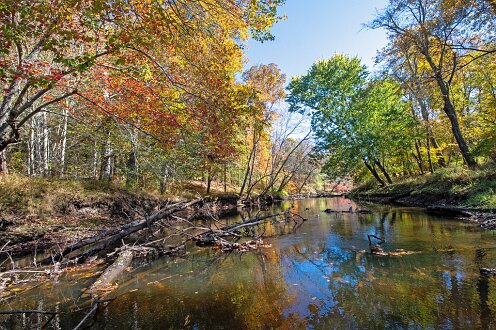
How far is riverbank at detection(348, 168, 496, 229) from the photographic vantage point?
1030 centimetres

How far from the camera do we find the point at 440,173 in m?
16.6

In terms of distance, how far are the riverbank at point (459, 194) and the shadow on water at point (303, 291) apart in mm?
3371

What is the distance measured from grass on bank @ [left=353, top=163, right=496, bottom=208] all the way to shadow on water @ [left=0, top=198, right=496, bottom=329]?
464cm

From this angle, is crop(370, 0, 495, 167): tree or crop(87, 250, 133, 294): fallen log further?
crop(370, 0, 495, 167): tree

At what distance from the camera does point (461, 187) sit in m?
13.3

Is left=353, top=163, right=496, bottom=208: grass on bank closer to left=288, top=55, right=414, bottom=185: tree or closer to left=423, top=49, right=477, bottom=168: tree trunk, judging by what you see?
left=423, top=49, right=477, bottom=168: tree trunk

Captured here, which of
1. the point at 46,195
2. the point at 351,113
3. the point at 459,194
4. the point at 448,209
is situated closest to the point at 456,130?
the point at 459,194

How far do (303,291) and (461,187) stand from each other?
42.3 feet

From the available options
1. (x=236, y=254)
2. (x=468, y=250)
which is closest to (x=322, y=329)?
(x=236, y=254)

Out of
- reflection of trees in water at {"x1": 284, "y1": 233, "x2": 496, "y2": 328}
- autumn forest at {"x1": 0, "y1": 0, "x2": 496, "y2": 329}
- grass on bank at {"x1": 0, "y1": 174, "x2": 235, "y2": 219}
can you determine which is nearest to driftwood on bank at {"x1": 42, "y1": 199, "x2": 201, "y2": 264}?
autumn forest at {"x1": 0, "y1": 0, "x2": 496, "y2": 329}

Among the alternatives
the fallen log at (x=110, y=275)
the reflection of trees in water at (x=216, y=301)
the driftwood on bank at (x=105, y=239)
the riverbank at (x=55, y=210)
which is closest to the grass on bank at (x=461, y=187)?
the reflection of trees in water at (x=216, y=301)

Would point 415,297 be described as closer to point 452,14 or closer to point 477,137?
point 452,14

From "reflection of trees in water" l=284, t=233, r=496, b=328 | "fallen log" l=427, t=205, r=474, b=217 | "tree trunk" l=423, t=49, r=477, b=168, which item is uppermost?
"tree trunk" l=423, t=49, r=477, b=168

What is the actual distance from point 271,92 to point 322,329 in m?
22.8
